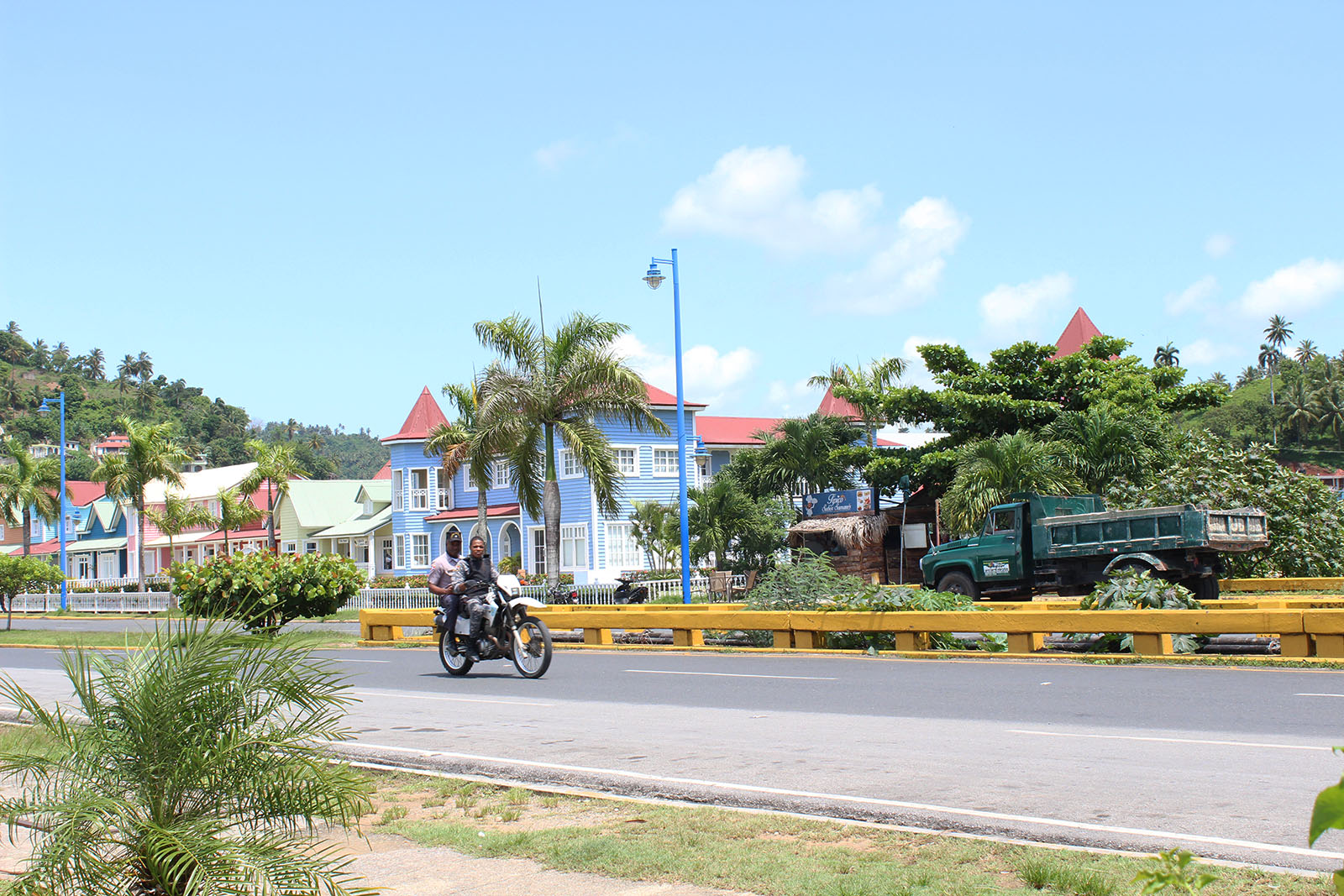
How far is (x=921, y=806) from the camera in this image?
6.95 metres

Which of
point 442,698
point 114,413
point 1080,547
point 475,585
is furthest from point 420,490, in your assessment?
point 114,413

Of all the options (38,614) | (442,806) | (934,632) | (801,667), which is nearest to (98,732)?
(442,806)

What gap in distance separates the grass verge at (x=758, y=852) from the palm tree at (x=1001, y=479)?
23.9 metres

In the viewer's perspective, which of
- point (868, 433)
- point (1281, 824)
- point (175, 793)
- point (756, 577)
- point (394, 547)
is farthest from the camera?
point (394, 547)

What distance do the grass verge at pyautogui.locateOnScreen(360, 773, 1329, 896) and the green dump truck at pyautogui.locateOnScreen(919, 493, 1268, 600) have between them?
13695 millimetres

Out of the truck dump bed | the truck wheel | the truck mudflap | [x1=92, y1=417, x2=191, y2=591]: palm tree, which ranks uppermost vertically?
[x1=92, y1=417, x2=191, y2=591]: palm tree

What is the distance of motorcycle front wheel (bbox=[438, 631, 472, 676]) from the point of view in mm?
16172

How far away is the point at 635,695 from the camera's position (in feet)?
44.0

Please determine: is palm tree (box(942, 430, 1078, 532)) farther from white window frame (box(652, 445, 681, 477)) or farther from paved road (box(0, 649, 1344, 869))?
white window frame (box(652, 445, 681, 477))

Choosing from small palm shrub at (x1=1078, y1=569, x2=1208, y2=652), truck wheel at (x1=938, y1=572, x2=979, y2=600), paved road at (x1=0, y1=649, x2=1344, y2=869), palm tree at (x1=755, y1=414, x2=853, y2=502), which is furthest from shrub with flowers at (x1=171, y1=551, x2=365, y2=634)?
palm tree at (x1=755, y1=414, x2=853, y2=502)

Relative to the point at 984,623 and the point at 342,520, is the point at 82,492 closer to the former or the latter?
the point at 342,520

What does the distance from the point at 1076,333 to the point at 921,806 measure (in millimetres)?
56979

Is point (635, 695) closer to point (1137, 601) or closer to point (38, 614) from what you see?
point (1137, 601)

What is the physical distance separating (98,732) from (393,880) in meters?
1.86
